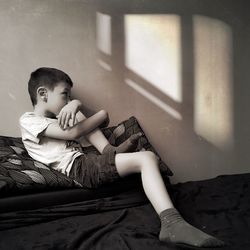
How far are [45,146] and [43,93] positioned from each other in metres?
0.27

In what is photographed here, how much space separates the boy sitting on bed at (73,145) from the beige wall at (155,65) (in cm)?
26

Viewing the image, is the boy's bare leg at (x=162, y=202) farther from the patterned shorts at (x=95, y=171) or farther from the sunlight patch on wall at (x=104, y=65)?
the sunlight patch on wall at (x=104, y=65)

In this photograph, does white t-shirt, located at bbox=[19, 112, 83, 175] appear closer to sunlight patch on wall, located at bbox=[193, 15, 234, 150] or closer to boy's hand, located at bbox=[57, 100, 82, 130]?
boy's hand, located at bbox=[57, 100, 82, 130]

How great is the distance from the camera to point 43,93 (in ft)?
5.67

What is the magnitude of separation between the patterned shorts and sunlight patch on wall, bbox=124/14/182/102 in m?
0.79

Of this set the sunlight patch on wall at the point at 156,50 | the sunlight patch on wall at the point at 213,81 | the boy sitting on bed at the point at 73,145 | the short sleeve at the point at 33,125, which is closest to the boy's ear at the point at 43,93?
the boy sitting on bed at the point at 73,145

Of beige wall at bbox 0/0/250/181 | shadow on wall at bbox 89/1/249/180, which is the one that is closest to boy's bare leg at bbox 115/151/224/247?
beige wall at bbox 0/0/250/181

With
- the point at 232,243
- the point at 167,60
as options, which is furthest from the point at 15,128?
the point at 232,243

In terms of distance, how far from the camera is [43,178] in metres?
1.51

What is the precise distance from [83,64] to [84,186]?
0.79 metres

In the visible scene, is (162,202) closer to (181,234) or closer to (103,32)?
(181,234)

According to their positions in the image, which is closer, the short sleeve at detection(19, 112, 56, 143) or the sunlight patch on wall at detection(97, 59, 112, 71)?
the short sleeve at detection(19, 112, 56, 143)

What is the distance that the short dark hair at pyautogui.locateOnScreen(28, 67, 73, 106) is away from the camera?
172 cm

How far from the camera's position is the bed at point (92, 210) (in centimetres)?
116
